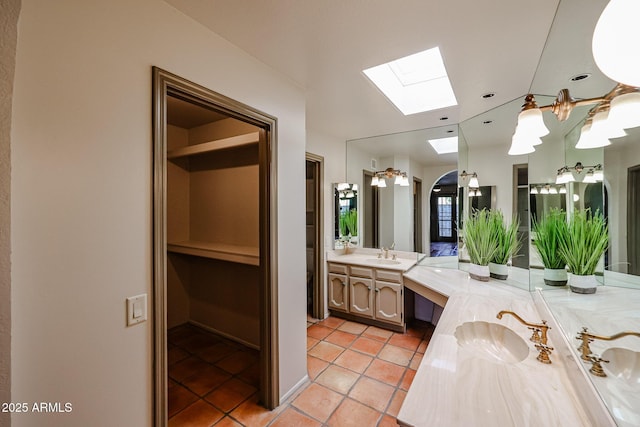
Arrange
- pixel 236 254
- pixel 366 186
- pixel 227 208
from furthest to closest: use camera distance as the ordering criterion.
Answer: pixel 366 186
pixel 227 208
pixel 236 254

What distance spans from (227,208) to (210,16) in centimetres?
198

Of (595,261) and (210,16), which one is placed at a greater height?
(210,16)

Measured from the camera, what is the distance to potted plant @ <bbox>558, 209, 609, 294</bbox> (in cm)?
138

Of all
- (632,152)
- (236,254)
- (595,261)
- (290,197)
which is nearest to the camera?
(632,152)

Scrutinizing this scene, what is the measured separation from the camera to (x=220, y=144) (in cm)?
259

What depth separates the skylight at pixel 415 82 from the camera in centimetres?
209

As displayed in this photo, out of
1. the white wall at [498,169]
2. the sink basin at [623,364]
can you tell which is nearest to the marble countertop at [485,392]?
the sink basin at [623,364]

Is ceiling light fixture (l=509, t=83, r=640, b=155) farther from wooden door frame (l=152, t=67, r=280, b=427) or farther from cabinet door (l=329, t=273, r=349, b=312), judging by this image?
cabinet door (l=329, t=273, r=349, b=312)

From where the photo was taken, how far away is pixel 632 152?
0.90 m

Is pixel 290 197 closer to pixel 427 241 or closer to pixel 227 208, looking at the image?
pixel 227 208

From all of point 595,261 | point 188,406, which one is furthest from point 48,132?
point 595,261

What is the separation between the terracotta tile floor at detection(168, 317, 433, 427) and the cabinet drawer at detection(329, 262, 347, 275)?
67 centimetres

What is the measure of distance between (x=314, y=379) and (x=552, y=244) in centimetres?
208

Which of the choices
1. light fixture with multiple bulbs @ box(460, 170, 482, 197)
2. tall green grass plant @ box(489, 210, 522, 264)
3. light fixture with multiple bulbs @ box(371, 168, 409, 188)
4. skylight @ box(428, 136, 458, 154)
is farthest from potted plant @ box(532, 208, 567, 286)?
light fixture with multiple bulbs @ box(371, 168, 409, 188)
